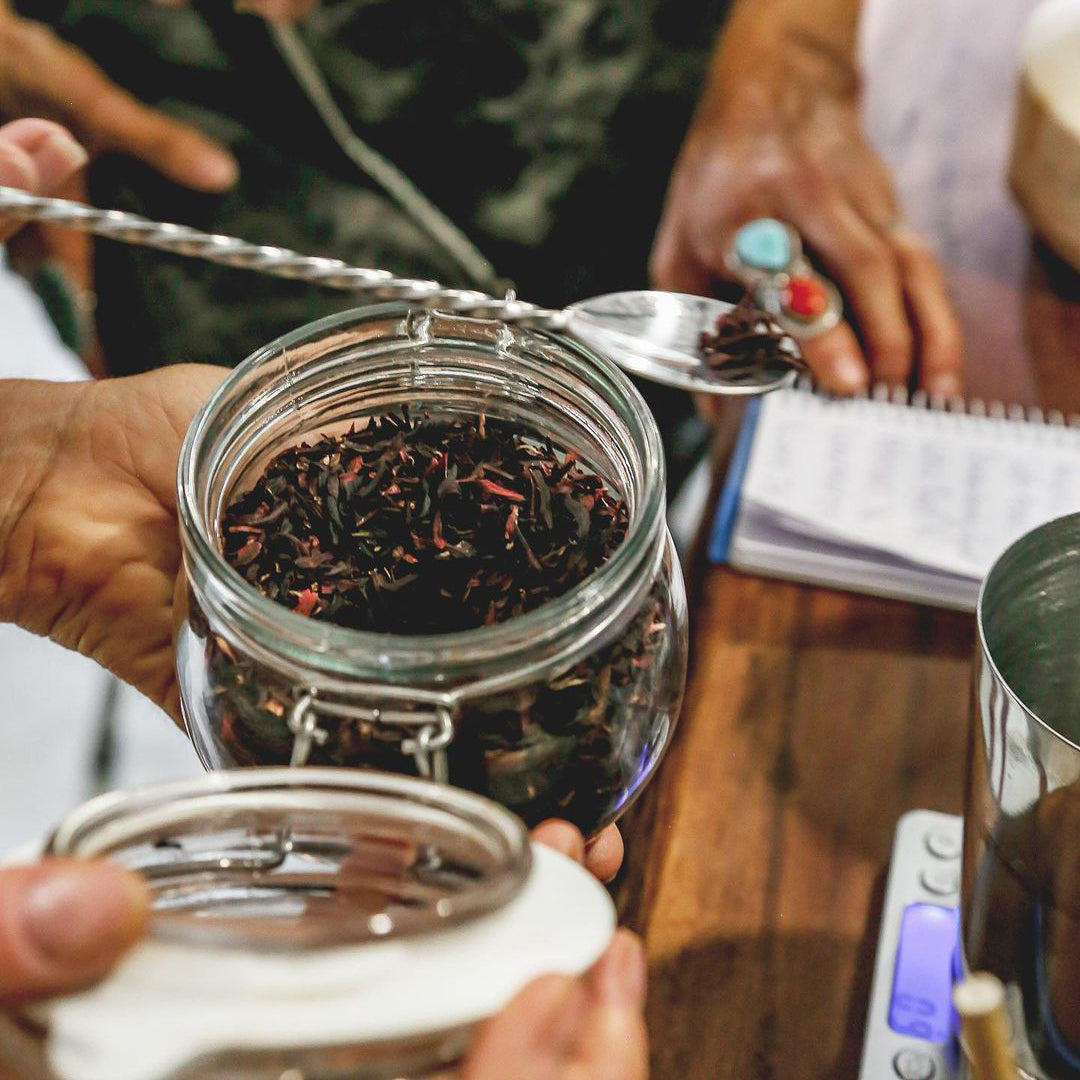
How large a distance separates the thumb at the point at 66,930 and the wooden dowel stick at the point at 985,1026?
24 centimetres

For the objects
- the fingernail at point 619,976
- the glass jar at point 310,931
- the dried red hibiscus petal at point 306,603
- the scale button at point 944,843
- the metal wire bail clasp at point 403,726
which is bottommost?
the scale button at point 944,843

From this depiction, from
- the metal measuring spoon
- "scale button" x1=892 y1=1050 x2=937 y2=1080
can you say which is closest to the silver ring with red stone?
the metal measuring spoon

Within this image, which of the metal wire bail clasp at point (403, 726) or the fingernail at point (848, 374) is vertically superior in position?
the metal wire bail clasp at point (403, 726)

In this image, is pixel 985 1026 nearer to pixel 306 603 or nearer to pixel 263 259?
pixel 306 603

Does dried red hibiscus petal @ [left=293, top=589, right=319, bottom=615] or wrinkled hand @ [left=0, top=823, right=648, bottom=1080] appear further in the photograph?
dried red hibiscus petal @ [left=293, top=589, right=319, bottom=615]

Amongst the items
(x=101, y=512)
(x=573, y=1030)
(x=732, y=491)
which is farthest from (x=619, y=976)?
(x=732, y=491)

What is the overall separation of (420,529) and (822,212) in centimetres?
74

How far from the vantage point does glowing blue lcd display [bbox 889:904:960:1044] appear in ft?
2.04

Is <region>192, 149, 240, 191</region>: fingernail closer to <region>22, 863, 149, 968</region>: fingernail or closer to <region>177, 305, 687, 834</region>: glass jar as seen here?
<region>177, 305, 687, 834</region>: glass jar

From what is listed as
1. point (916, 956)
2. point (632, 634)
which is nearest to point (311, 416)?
point (632, 634)

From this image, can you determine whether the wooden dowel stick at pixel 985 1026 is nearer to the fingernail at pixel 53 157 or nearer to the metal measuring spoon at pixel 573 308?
the metal measuring spoon at pixel 573 308

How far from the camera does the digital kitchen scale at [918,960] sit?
61 centimetres

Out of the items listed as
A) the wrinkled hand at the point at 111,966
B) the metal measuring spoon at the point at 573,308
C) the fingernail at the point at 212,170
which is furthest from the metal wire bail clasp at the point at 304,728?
the fingernail at the point at 212,170

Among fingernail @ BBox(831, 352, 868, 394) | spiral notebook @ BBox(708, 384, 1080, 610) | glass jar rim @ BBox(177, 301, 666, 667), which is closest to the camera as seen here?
glass jar rim @ BBox(177, 301, 666, 667)
